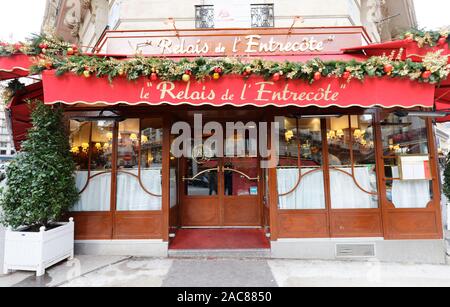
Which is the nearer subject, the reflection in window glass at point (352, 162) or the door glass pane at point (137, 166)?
the reflection in window glass at point (352, 162)

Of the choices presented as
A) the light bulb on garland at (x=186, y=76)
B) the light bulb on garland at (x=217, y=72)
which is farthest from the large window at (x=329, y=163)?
the light bulb on garland at (x=186, y=76)

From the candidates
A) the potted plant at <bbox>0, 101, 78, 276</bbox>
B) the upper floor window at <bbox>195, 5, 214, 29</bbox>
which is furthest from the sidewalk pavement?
the upper floor window at <bbox>195, 5, 214, 29</bbox>

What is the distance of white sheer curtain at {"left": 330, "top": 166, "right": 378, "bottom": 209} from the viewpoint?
16.5 ft

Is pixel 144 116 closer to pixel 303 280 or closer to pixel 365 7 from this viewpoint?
pixel 303 280

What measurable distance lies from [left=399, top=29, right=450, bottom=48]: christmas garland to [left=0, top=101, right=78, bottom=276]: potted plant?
6.11 m

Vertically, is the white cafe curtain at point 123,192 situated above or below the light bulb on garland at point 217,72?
below

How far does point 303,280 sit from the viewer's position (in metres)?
3.96

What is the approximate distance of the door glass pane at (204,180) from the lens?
6598 millimetres

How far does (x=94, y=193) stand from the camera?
17.1ft

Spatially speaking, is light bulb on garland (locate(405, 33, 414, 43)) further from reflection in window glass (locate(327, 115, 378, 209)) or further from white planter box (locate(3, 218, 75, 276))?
white planter box (locate(3, 218, 75, 276))

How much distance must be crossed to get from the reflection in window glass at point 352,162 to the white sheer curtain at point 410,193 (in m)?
0.39

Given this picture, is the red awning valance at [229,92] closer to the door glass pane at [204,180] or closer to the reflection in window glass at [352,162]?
the reflection in window glass at [352,162]

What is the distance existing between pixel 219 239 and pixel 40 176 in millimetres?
3526

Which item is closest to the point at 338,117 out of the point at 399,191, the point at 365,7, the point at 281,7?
the point at 399,191
